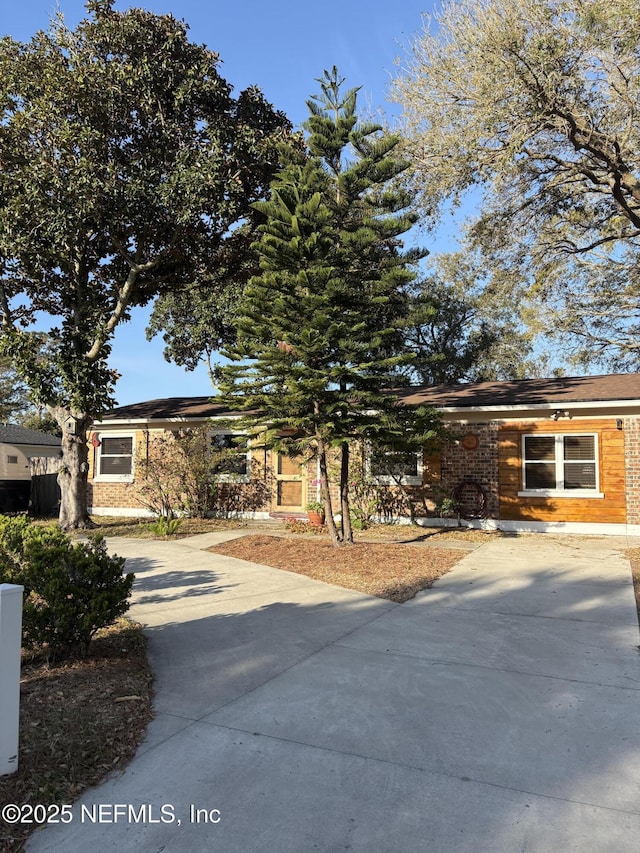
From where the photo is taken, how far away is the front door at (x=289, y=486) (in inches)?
624

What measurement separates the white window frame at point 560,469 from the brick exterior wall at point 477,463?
616 millimetres

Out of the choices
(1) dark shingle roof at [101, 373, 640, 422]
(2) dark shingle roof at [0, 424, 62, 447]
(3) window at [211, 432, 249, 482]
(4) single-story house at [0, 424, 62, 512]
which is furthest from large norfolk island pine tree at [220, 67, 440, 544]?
(2) dark shingle roof at [0, 424, 62, 447]

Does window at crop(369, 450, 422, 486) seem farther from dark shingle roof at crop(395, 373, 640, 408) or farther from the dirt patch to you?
the dirt patch

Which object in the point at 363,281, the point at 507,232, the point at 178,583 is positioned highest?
the point at 507,232

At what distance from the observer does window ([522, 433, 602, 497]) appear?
1264 cm

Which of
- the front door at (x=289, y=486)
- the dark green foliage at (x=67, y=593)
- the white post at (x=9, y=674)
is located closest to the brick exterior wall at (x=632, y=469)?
the front door at (x=289, y=486)

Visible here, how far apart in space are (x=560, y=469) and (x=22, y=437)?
69.4ft

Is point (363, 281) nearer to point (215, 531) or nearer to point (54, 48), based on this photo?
point (215, 531)

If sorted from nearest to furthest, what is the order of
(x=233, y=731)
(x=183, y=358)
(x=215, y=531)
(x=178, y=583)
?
1. (x=233, y=731)
2. (x=178, y=583)
3. (x=215, y=531)
4. (x=183, y=358)

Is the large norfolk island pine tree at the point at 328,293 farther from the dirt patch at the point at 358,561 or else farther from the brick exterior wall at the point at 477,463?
A: the brick exterior wall at the point at 477,463

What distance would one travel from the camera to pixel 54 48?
41.3ft

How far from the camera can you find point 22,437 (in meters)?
24.1

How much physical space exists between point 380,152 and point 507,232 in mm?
7185

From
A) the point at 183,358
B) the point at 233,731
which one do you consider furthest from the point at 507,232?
the point at 183,358
